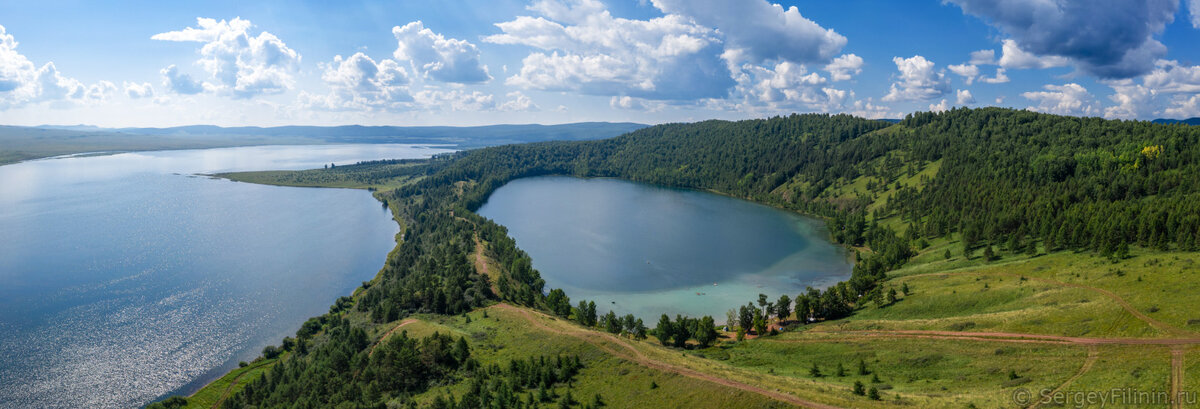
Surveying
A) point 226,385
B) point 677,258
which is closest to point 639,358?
point 226,385

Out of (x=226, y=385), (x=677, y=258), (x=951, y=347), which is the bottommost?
(x=226, y=385)

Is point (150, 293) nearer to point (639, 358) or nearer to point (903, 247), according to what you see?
point (639, 358)

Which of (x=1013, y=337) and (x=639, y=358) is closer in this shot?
(x=639, y=358)

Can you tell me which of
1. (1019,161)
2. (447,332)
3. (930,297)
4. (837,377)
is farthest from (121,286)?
(1019,161)

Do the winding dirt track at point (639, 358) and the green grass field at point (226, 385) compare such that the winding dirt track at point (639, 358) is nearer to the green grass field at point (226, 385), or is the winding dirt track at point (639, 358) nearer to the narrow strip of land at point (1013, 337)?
the narrow strip of land at point (1013, 337)

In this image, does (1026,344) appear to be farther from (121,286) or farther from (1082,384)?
(121,286)

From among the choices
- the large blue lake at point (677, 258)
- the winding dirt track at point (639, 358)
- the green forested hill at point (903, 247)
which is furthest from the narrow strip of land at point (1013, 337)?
the winding dirt track at point (639, 358)
